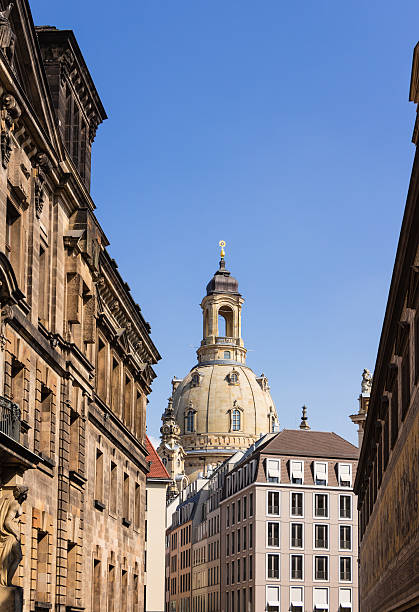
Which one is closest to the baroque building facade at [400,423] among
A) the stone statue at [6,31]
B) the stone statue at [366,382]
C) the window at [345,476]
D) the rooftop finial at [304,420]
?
the stone statue at [6,31]

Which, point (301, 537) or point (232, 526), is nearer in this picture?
point (301, 537)

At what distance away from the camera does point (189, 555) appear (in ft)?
502

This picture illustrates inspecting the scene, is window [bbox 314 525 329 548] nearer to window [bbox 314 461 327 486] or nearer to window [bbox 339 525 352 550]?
window [bbox 339 525 352 550]

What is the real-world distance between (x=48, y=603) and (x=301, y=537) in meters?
79.6

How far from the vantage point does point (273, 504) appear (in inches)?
4476

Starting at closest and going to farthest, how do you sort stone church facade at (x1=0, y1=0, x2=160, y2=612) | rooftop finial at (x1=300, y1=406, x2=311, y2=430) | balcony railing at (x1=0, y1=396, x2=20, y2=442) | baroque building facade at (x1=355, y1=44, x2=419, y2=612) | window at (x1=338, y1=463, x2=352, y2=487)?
balcony railing at (x1=0, y1=396, x2=20, y2=442), baroque building facade at (x1=355, y1=44, x2=419, y2=612), stone church facade at (x1=0, y1=0, x2=160, y2=612), window at (x1=338, y1=463, x2=352, y2=487), rooftop finial at (x1=300, y1=406, x2=311, y2=430)

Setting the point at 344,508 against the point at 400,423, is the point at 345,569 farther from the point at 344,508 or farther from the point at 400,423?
the point at 400,423

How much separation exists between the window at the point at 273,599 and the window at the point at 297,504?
25.6 feet

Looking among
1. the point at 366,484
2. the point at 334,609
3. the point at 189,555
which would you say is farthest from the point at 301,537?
the point at 366,484

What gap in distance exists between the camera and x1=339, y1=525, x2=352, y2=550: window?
113m

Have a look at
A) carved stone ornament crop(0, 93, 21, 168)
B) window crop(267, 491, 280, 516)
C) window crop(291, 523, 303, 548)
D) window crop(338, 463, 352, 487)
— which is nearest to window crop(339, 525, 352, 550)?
window crop(291, 523, 303, 548)

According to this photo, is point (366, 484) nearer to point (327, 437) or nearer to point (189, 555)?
point (327, 437)

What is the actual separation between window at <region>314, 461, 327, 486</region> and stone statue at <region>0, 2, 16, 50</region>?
8907 cm

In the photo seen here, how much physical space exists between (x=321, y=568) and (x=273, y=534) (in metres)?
5.59
